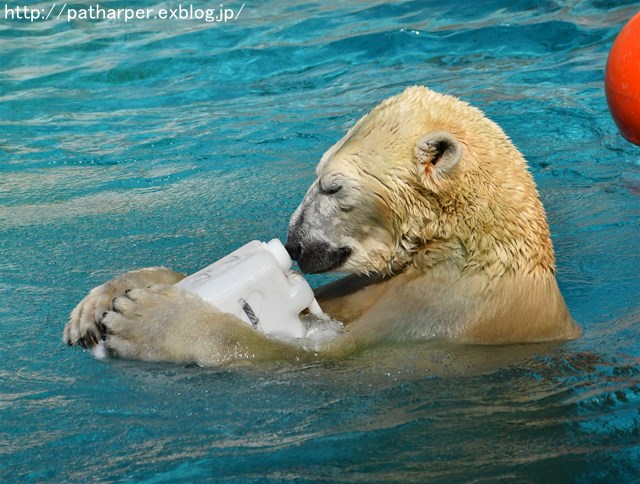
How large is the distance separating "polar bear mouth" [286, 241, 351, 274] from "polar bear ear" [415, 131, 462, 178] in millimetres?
573

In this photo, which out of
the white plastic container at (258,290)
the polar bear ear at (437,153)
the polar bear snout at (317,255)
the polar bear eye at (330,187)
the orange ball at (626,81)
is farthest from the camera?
the orange ball at (626,81)

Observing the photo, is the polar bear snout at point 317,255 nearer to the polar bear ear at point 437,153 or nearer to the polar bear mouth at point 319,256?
the polar bear mouth at point 319,256

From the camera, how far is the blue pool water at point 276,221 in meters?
3.61

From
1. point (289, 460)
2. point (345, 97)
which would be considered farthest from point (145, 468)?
point (345, 97)

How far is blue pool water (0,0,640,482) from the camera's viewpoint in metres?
3.61

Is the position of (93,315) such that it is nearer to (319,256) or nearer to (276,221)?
(319,256)

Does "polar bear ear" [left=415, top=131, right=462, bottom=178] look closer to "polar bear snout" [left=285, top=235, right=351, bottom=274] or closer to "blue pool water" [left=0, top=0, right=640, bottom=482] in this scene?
"polar bear snout" [left=285, top=235, right=351, bottom=274]

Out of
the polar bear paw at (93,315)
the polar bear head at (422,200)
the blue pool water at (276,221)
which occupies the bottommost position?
the blue pool water at (276,221)

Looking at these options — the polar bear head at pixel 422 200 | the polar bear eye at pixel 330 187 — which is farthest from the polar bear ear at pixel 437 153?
the polar bear eye at pixel 330 187

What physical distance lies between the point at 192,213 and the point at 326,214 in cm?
268

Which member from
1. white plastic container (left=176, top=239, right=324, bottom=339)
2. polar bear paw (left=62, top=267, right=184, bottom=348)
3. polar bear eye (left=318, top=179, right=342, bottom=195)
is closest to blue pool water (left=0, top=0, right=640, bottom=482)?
polar bear paw (left=62, top=267, right=184, bottom=348)

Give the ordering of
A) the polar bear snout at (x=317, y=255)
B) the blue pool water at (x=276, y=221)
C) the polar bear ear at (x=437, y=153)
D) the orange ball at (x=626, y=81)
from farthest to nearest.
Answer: the orange ball at (x=626, y=81)
the polar bear snout at (x=317, y=255)
the polar bear ear at (x=437, y=153)
the blue pool water at (x=276, y=221)

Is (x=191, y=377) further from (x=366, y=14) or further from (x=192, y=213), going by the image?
(x=366, y=14)

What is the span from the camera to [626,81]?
5.48m
